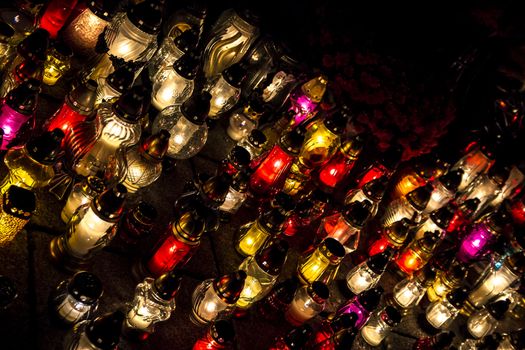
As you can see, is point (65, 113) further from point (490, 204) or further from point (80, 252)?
point (490, 204)

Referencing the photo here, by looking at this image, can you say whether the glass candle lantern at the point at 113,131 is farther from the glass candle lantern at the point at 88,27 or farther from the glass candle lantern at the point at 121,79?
the glass candle lantern at the point at 88,27

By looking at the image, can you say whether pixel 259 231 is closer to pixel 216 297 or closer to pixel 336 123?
pixel 216 297

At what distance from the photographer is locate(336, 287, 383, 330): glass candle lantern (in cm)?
310

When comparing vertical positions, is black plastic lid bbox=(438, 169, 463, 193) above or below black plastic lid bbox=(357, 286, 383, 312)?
above

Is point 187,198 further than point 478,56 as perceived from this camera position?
No

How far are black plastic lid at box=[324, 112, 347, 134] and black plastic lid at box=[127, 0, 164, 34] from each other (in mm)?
1347

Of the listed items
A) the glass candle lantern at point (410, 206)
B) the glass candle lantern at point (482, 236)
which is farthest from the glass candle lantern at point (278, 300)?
the glass candle lantern at point (482, 236)

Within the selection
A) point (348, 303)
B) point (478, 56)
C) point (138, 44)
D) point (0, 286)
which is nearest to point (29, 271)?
point (0, 286)

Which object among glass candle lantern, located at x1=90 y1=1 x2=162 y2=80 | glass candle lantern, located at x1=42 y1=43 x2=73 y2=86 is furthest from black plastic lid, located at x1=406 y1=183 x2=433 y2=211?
glass candle lantern, located at x1=42 y1=43 x2=73 y2=86

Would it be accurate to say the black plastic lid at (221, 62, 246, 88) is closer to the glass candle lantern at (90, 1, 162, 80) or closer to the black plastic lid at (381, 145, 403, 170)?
the glass candle lantern at (90, 1, 162, 80)

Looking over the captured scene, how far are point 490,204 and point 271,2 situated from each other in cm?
279

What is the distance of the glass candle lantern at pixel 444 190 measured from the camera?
Answer: 4414mm

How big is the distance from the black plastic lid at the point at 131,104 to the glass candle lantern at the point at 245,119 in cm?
124

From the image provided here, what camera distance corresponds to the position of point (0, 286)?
1932mm
